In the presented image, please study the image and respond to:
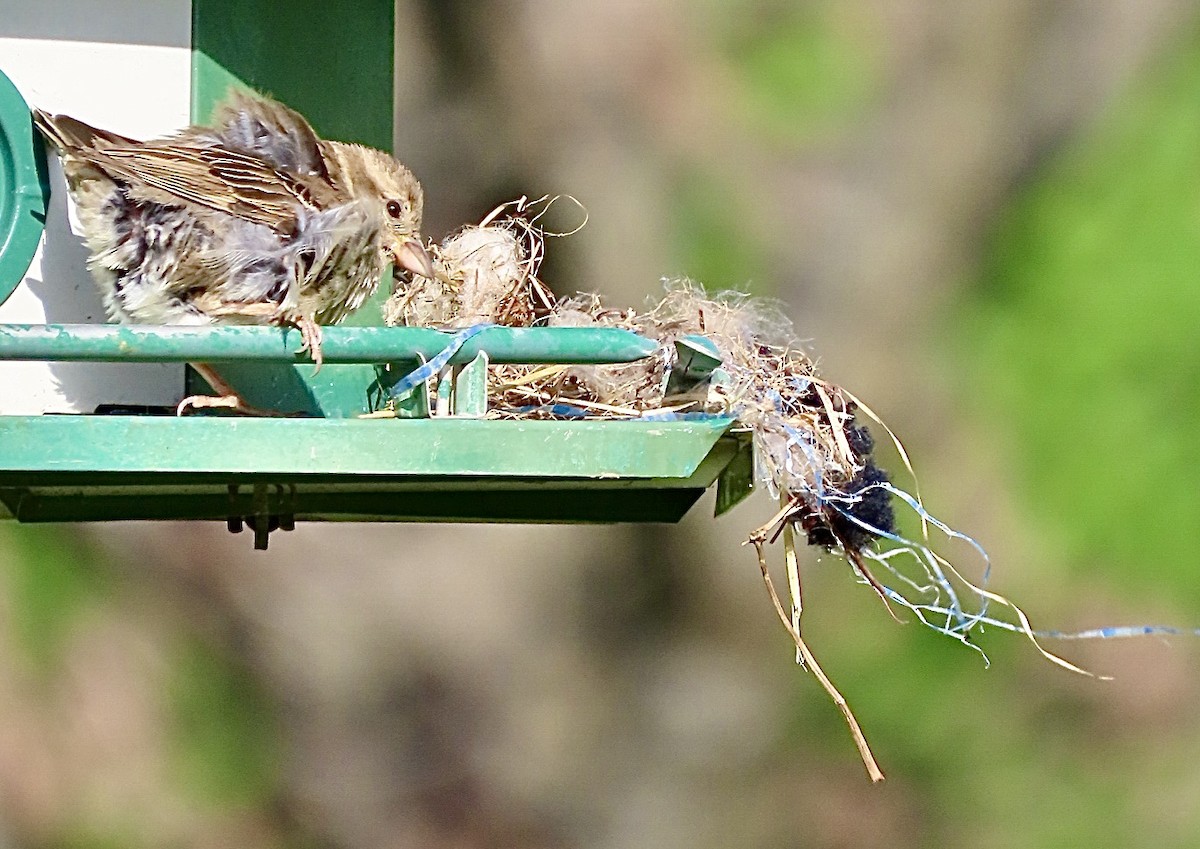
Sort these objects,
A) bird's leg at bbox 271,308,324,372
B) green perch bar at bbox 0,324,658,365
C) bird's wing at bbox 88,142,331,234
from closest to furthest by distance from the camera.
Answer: green perch bar at bbox 0,324,658,365, bird's leg at bbox 271,308,324,372, bird's wing at bbox 88,142,331,234

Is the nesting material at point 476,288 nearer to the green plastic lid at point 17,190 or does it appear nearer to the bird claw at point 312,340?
the green plastic lid at point 17,190

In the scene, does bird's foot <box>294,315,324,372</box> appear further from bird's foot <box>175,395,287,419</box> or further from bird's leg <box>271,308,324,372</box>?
bird's foot <box>175,395,287,419</box>

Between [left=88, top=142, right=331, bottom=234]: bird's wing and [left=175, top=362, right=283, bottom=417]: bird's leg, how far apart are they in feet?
0.91

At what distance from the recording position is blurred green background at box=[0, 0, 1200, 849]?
5.65 m

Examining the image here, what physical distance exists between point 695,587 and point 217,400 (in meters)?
2.99

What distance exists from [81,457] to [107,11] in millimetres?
1213

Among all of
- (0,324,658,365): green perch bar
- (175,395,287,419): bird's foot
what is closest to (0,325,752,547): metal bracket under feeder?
(0,324,658,365): green perch bar

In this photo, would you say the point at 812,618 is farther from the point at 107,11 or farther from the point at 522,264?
the point at 107,11

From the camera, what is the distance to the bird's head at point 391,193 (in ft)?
12.0

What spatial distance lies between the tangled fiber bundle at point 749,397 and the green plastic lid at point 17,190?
0.70m

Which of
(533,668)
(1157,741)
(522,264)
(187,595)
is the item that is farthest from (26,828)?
(1157,741)

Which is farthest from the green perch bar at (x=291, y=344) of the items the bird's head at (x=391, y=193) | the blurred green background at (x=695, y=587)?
the blurred green background at (x=695, y=587)

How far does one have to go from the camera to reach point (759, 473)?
9.80 feet

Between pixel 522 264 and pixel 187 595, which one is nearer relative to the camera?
pixel 522 264
